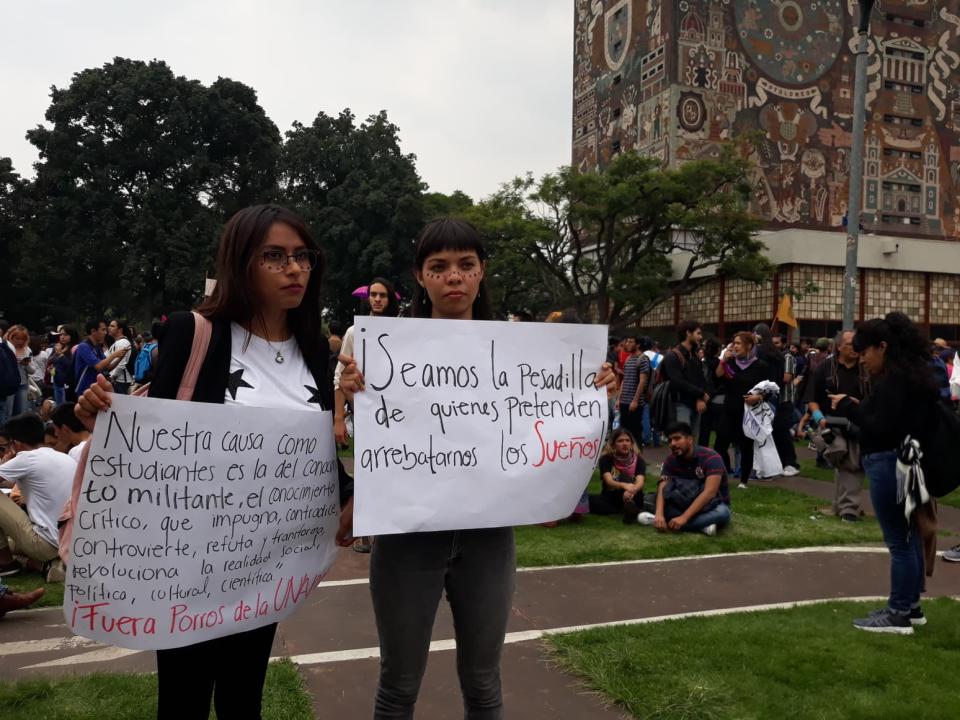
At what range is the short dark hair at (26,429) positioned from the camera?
5.59 m

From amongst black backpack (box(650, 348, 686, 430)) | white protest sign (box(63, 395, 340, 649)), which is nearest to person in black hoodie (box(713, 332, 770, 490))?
black backpack (box(650, 348, 686, 430))

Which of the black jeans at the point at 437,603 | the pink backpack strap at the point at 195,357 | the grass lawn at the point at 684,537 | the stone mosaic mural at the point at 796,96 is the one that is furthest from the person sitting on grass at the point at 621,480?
the stone mosaic mural at the point at 796,96

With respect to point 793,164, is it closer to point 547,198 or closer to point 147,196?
point 547,198

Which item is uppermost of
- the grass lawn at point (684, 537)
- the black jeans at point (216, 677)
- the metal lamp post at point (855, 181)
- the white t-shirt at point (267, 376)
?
the metal lamp post at point (855, 181)

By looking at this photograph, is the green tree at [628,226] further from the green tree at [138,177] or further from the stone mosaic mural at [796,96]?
the green tree at [138,177]

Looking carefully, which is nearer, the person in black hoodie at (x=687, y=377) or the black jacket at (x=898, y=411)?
the black jacket at (x=898, y=411)

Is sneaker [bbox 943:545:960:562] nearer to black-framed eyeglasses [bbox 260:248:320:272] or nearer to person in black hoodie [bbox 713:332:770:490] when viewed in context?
person in black hoodie [bbox 713:332:770:490]

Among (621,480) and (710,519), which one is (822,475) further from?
(710,519)

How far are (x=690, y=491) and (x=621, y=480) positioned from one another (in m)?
0.85

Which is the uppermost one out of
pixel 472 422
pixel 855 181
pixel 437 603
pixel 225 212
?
pixel 225 212

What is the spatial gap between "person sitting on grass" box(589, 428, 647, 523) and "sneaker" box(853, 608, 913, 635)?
2.93 meters

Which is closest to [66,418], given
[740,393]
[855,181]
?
[740,393]

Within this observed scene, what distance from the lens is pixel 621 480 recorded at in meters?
7.59

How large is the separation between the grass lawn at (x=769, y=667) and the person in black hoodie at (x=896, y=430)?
0.68 feet
